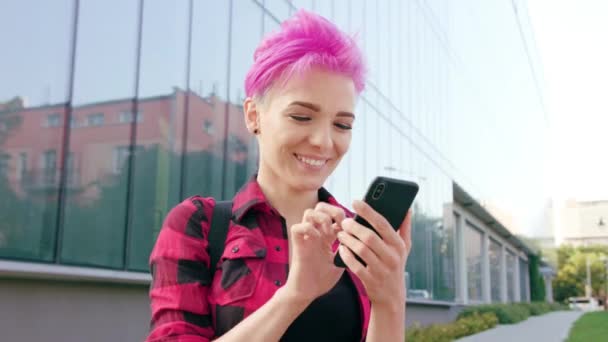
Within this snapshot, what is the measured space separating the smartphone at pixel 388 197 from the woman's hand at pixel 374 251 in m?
0.03

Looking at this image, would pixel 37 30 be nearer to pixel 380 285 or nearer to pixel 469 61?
pixel 380 285

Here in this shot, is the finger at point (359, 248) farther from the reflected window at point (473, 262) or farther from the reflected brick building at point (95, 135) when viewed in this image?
the reflected window at point (473, 262)

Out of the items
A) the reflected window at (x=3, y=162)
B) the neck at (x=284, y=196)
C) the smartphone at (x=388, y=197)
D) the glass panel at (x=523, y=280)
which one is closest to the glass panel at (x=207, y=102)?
the reflected window at (x=3, y=162)

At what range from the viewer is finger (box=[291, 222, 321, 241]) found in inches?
53.1

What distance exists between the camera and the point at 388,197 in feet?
4.58

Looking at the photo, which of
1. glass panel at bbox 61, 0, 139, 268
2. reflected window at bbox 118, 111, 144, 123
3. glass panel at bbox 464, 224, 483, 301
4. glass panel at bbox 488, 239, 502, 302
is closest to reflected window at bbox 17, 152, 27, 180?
glass panel at bbox 61, 0, 139, 268

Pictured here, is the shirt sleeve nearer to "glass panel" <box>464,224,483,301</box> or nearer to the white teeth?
the white teeth

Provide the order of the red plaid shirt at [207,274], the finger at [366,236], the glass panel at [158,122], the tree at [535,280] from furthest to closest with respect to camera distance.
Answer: the tree at [535,280], the glass panel at [158,122], the red plaid shirt at [207,274], the finger at [366,236]

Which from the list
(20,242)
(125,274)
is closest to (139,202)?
(125,274)

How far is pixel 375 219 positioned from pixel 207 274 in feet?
1.73

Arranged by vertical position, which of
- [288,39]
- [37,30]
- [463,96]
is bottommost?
[288,39]

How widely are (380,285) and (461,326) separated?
18794 millimetres

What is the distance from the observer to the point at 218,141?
8.98m

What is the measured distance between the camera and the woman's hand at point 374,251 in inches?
51.1
